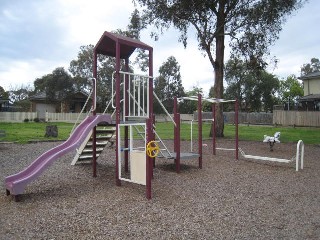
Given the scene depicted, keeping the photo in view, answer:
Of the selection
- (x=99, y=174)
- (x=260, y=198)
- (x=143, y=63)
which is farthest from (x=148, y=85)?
(x=143, y=63)

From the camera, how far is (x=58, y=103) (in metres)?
50.5

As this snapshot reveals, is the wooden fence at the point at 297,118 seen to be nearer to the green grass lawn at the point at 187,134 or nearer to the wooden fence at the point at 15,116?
the green grass lawn at the point at 187,134

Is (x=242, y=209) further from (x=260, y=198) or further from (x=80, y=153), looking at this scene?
(x=80, y=153)

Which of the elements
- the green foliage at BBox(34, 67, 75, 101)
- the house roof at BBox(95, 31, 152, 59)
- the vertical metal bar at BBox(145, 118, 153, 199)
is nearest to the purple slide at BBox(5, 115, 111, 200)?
the vertical metal bar at BBox(145, 118, 153, 199)

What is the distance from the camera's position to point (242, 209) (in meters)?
5.62

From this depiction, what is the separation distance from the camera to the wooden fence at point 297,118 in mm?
31697

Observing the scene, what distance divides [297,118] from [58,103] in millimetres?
33878

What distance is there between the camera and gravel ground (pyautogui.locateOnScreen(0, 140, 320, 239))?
452cm

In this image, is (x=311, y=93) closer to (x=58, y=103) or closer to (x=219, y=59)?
(x=219, y=59)

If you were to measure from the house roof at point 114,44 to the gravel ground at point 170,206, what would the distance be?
313cm

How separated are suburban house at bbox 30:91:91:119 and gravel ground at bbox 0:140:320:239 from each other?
40.4 m

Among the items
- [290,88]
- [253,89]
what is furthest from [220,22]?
[290,88]

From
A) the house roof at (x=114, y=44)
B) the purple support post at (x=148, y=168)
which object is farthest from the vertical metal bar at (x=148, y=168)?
the house roof at (x=114, y=44)

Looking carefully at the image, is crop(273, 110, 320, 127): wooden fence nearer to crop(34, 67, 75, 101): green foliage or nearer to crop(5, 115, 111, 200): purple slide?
crop(34, 67, 75, 101): green foliage
